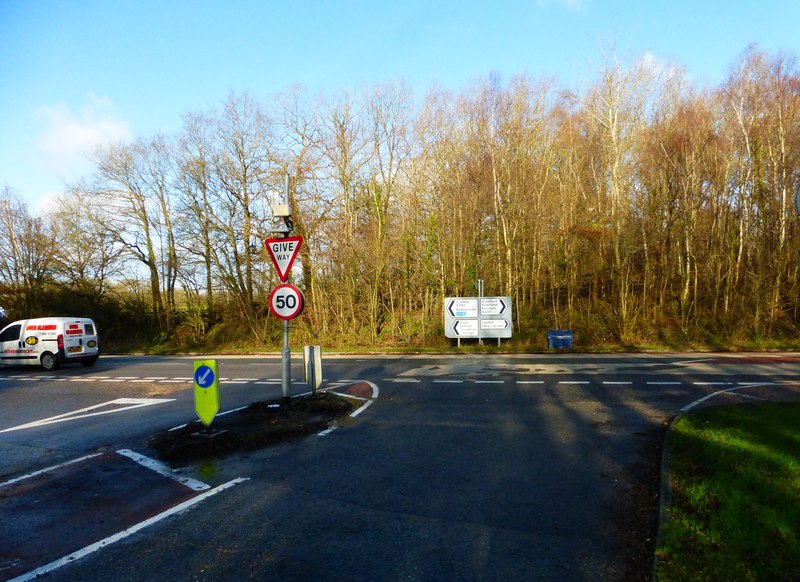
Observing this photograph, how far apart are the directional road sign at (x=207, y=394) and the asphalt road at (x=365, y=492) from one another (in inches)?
39.7

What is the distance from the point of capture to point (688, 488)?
16.7 feet

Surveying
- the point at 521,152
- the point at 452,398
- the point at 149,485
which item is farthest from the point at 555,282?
the point at 149,485

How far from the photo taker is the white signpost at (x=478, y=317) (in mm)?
23438

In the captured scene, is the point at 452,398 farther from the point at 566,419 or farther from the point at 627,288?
the point at 627,288

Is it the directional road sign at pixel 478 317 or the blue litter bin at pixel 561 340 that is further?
the directional road sign at pixel 478 317

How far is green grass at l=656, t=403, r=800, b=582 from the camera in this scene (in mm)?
3562

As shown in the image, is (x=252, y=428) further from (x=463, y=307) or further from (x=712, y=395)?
(x=463, y=307)

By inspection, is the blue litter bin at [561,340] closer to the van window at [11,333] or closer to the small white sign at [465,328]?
the small white sign at [465,328]

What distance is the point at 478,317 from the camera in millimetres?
23609

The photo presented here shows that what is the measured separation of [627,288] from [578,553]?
24.0 metres

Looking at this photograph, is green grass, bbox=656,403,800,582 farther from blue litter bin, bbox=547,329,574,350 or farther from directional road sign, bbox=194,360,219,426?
blue litter bin, bbox=547,329,574,350

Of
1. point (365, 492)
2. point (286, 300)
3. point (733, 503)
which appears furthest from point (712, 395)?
point (286, 300)

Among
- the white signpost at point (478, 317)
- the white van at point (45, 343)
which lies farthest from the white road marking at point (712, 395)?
the white van at point (45, 343)

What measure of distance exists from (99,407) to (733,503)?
11.4 m
